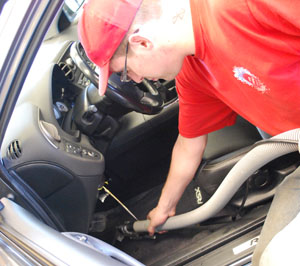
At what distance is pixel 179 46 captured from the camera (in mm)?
928

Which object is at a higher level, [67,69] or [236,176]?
[67,69]

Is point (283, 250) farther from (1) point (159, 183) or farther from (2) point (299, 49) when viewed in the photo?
(1) point (159, 183)

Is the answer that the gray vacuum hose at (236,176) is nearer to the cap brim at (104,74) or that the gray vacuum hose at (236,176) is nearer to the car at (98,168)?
the car at (98,168)

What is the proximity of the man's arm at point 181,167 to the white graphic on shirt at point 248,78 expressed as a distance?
1.35 ft

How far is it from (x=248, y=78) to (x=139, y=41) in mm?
289

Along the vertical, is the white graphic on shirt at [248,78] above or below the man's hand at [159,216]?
above

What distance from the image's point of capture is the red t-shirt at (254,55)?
814 mm

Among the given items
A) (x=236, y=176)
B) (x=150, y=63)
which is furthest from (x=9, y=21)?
(x=236, y=176)

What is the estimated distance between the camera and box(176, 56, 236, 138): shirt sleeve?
112 centimetres

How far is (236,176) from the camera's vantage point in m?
1.17

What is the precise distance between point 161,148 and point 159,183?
0.21 metres

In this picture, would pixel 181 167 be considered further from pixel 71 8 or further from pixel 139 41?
pixel 71 8

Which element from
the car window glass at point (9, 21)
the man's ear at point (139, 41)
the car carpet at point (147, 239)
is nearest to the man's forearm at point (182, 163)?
the car carpet at point (147, 239)

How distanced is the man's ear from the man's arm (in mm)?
493
